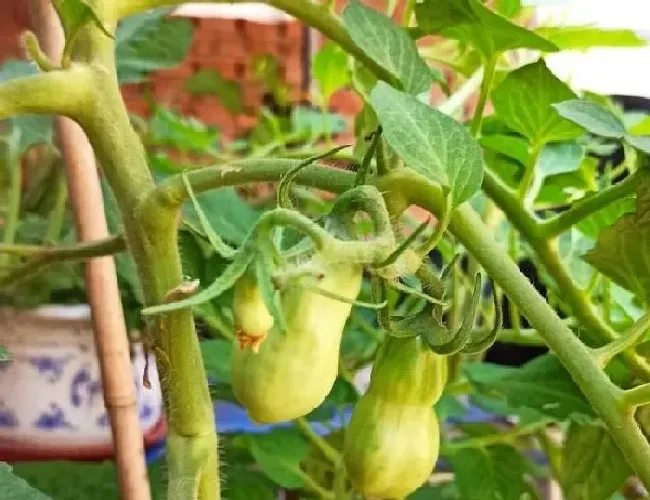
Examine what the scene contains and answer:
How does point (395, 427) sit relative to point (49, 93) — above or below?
below

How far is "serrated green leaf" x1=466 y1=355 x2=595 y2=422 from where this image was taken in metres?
0.44

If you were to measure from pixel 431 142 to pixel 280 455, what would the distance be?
0.33m

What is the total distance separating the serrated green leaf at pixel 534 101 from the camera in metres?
0.39

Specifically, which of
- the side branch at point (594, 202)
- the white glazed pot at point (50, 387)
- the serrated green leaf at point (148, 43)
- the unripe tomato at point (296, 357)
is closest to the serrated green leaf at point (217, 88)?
the serrated green leaf at point (148, 43)

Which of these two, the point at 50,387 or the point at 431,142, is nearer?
the point at 431,142

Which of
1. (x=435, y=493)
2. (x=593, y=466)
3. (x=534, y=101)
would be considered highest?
(x=534, y=101)

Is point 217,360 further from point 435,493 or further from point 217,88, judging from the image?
point 217,88

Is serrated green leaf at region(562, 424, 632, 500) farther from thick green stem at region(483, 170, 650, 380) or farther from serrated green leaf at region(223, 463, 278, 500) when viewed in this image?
serrated green leaf at region(223, 463, 278, 500)

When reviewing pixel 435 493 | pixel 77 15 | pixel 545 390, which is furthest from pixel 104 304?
pixel 435 493

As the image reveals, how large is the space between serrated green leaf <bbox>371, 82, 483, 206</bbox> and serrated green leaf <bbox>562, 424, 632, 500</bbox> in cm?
25

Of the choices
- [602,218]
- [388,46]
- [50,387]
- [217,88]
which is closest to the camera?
[388,46]

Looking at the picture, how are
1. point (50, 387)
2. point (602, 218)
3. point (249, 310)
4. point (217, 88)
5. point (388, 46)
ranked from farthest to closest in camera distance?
point (217, 88) < point (50, 387) < point (602, 218) < point (388, 46) < point (249, 310)

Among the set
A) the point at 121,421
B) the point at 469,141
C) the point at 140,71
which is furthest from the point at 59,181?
the point at 469,141

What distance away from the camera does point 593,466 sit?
477mm
